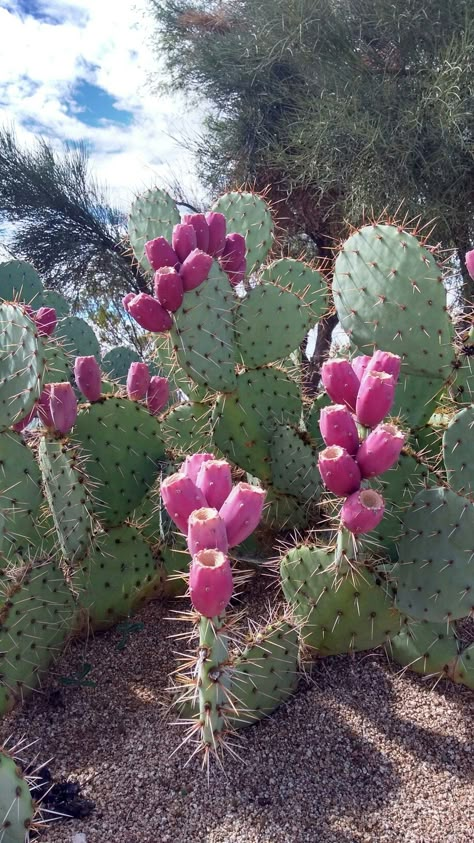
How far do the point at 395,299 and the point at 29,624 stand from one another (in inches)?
60.3

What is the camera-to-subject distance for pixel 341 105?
27.1 feet

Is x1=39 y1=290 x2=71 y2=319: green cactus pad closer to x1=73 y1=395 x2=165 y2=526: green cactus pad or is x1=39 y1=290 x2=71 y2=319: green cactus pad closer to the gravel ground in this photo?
x1=73 y1=395 x2=165 y2=526: green cactus pad

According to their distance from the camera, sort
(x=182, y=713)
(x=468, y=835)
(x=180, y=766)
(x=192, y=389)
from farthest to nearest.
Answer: (x=192, y=389)
(x=182, y=713)
(x=180, y=766)
(x=468, y=835)

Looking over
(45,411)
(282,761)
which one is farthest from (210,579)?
(45,411)

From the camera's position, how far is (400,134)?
26.3 feet

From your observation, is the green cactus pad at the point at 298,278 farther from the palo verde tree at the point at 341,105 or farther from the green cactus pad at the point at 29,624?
the palo verde tree at the point at 341,105

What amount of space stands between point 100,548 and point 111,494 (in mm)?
204

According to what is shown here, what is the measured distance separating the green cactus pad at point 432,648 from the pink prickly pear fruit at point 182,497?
102cm

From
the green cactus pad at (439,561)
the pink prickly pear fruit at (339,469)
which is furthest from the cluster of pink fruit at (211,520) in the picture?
the green cactus pad at (439,561)

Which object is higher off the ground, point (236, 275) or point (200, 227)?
point (200, 227)

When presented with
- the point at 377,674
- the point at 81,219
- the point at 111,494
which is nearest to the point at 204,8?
the point at 81,219

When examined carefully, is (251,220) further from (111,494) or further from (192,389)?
(111,494)

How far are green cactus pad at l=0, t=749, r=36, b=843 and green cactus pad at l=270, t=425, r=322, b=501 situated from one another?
4.55 ft

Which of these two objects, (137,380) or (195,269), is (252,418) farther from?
(195,269)
